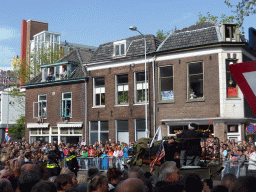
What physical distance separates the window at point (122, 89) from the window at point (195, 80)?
5136mm

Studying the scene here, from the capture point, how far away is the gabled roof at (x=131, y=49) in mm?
25547

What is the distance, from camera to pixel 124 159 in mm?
19109

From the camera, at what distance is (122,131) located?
84.9 ft

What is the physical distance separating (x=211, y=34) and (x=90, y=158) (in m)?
11.4

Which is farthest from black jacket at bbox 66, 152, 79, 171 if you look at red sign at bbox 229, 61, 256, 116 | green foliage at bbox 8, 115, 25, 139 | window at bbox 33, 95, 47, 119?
green foliage at bbox 8, 115, 25, 139

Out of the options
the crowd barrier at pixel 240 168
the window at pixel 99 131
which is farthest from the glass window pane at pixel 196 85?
the crowd barrier at pixel 240 168

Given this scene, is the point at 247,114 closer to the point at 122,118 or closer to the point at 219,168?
the point at 122,118

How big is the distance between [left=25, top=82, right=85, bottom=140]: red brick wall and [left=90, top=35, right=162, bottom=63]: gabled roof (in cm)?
282

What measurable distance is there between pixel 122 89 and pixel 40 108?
30.4 ft

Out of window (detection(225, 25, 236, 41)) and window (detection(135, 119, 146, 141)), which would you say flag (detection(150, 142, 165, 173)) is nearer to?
window (detection(225, 25, 236, 41))

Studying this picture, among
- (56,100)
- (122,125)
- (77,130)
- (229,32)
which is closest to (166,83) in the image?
(122,125)

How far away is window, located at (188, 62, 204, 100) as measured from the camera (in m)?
22.6

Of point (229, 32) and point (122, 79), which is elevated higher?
point (229, 32)

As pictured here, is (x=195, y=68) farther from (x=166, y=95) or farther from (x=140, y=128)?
(x=140, y=128)
